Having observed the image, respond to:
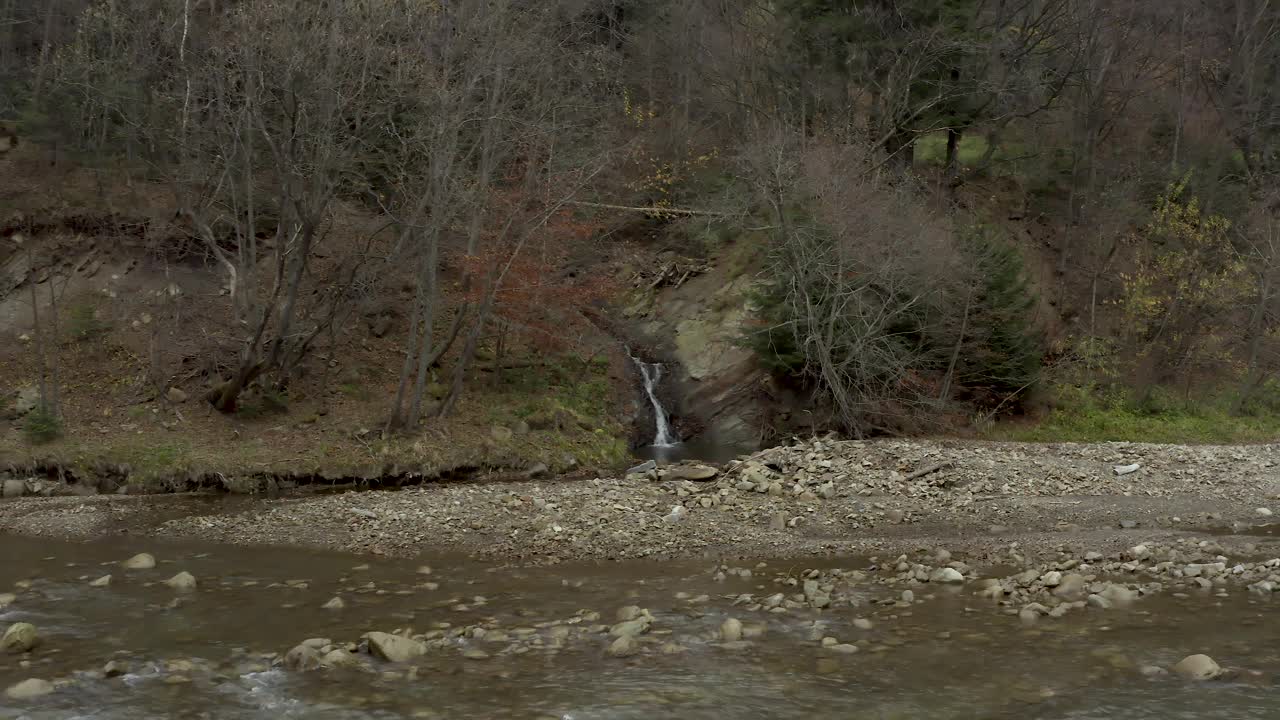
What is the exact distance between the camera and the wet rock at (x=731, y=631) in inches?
374

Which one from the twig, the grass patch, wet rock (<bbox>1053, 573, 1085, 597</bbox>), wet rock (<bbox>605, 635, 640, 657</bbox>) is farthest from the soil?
the grass patch

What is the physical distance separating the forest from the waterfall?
2.04 metres

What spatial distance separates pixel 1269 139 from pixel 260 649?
114 feet

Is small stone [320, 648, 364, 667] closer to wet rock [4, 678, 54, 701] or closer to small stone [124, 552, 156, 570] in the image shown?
wet rock [4, 678, 54, 701]

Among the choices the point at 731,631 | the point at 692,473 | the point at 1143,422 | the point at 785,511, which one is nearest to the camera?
the point at 731,631

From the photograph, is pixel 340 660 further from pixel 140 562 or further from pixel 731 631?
pixel 140 562

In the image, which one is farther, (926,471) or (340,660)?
(926,471)

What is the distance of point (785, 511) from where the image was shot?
15250 mm

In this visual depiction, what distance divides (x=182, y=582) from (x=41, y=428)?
10.2 metres

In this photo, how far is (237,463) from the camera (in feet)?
62.0

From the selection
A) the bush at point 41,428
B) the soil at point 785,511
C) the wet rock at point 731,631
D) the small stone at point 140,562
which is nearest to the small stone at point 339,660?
the wet rock at point 731,631

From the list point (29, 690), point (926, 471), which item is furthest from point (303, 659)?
point (926, 471)

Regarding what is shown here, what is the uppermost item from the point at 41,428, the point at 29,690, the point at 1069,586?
the point at 29,690

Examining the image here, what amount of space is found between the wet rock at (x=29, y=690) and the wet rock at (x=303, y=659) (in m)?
1.89
